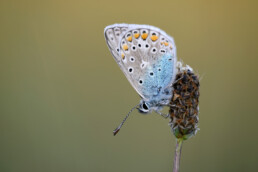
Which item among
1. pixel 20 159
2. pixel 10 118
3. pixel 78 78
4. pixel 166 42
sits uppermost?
pixel 166 42

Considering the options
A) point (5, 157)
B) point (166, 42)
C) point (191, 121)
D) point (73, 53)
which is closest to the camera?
point (191, 121)

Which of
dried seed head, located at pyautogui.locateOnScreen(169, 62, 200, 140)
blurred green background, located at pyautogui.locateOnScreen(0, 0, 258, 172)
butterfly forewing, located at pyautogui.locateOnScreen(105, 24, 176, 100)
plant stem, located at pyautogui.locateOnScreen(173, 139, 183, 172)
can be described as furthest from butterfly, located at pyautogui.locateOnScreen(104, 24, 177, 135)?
blurred green background, located at pyautogui.locateOnScreen(0, 0, 258, 172)

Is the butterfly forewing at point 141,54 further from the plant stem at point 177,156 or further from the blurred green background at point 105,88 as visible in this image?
the blurred green background at point 105,88

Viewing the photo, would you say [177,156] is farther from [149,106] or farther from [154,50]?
[154,50]

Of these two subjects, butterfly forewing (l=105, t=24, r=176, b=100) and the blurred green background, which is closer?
butterfly forewing (l=105, t=24, r=176, b=100)

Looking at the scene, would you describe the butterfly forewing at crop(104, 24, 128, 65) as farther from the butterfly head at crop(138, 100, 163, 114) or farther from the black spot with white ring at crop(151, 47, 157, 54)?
the butterfly head at crop(138, 100, 163, 114)

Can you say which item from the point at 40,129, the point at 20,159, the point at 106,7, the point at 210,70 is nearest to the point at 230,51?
the point at 210,70

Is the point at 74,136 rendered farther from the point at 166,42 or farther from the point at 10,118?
the point at 166,42

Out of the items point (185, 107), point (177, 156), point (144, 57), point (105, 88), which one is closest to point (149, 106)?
point (144, 57)
